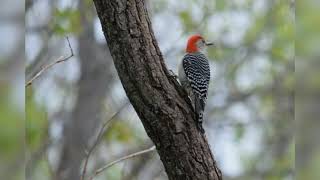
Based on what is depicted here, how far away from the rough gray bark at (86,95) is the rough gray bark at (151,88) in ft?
17.4

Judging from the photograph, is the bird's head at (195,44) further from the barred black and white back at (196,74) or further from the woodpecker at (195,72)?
the barred black and white back at (196,74)

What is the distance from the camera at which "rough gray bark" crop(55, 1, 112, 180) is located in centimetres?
892

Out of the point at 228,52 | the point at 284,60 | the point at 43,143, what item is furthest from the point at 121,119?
the point at 284,60

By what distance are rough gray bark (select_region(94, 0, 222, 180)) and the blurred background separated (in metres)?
0.53

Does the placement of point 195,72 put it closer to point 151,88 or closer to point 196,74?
point 196,74

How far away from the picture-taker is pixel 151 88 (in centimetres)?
343

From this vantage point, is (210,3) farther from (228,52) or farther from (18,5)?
(18,5)

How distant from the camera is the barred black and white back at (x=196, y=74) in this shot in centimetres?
537

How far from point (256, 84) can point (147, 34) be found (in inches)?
364

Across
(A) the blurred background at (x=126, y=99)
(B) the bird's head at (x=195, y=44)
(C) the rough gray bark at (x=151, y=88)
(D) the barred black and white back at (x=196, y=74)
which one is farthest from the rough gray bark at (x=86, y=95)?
(C) the rough gray bark at (x=151, y=88)

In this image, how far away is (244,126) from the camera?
1232 centimetres

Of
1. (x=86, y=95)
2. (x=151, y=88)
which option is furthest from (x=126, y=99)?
(x=151, y=88)

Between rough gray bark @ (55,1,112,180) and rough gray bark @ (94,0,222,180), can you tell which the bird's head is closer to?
rough gray bark @ (55,1,112,180)

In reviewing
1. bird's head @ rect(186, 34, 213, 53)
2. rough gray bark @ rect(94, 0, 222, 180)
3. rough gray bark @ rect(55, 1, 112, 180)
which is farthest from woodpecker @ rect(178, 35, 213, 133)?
rough gray bark @ rect(55, 1, 112, 180)
